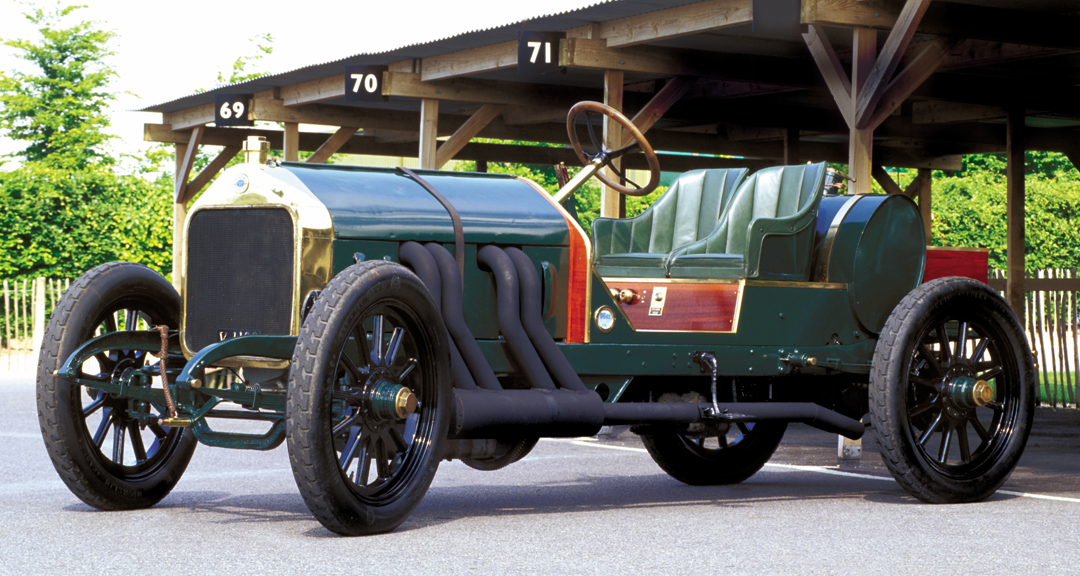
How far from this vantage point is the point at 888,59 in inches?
347

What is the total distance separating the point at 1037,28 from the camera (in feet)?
34.2

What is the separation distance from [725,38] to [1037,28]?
2721 mm

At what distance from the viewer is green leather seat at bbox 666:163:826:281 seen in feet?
20.3

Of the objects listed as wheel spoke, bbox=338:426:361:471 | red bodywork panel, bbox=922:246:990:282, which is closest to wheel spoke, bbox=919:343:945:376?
red bodywork panel, bbox=922:246:990:282

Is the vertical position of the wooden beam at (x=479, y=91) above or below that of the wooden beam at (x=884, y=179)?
above

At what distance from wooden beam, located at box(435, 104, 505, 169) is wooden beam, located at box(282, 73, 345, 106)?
5.91 feet

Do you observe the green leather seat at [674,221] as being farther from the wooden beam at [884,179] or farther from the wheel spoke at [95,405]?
the wooden beam at [884,179]

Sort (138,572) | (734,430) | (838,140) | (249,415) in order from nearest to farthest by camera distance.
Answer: (138,572) < (249,415) < (734,430) < (838,140)

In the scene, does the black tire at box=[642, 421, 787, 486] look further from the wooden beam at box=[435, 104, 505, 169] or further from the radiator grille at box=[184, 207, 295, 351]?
the wooden beam at box=[435, 104, 505, 169]

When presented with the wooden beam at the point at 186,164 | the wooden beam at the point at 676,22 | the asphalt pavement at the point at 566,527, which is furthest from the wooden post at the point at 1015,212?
the wooden beam at the point at 186,164

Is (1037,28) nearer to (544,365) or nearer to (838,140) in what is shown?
(544,365)

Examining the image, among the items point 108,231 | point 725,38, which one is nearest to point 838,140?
point 725,38

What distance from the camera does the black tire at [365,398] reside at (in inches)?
178

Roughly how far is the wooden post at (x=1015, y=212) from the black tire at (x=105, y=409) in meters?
10.2
